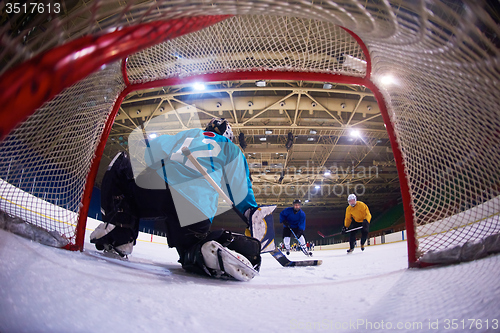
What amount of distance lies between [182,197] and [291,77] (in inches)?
43.5

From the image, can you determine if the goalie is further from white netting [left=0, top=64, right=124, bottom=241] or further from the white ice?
the white ice

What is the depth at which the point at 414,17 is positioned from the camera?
0.73m

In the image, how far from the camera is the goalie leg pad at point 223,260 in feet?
3.55

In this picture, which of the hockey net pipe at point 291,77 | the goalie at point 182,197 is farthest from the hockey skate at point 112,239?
the hockey net pipe at point 291,77

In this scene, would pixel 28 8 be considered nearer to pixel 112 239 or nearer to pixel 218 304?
pixel 218 304

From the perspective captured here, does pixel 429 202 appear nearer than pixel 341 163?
Yes

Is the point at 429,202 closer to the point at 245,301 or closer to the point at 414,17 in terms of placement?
the point at 414,17

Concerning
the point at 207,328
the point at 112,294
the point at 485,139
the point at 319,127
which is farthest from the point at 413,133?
the point at 319,127

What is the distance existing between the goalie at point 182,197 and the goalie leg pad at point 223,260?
91 millimetres

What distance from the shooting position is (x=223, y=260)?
1.08 metres

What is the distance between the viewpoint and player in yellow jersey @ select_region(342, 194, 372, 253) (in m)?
5.12

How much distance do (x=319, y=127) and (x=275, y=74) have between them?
25.4 feet

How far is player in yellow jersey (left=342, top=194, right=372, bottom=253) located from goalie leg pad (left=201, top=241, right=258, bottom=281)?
4.57m

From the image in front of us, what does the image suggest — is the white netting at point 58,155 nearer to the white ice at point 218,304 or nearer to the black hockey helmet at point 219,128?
the white ice at point 218,304
